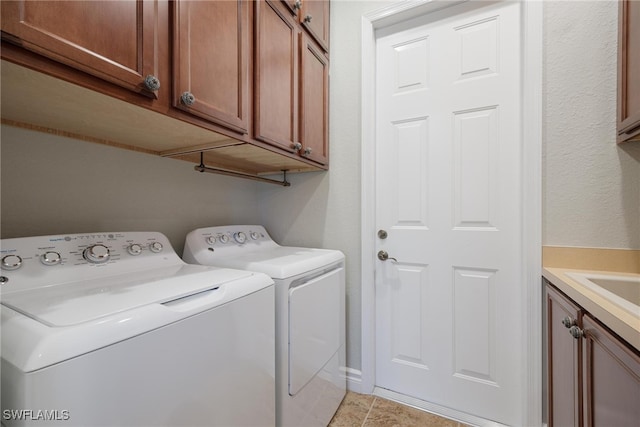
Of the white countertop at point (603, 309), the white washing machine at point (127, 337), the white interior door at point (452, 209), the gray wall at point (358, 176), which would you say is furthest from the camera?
the white interior door at point (452, 209)

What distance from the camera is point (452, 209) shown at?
1614 millimetres

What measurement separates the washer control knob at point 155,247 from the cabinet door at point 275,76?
2.16 ft

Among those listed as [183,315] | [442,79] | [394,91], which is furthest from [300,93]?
[183,315]

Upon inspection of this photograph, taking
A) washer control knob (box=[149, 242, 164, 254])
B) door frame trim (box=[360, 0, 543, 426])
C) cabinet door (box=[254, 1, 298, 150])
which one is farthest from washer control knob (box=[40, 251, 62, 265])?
door frame trim (box=[360, 0, 543, 426])

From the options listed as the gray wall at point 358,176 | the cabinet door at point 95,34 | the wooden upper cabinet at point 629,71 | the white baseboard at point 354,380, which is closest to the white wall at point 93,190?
the gray wall at point 358,176

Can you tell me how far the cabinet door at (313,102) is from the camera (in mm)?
1588

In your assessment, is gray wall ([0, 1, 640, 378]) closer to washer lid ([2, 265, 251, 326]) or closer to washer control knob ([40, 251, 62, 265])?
washer control knob ([40, 251, 62, 265])

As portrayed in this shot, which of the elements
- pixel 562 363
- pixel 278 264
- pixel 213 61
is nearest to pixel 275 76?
pixel 213 61

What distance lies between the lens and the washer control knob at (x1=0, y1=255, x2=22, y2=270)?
0.82 meters

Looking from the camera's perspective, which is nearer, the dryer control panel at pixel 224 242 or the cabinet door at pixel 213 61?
the cabinet door at pixel 213 61

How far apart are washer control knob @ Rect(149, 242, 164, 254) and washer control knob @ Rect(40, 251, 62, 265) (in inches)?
12.1

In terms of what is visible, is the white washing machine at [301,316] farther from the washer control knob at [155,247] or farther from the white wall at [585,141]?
the white wall at [585,141]

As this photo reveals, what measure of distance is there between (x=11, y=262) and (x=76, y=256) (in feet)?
0.52

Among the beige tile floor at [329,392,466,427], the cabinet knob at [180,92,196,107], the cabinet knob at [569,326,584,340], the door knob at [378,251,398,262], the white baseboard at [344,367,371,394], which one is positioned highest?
the cabinet knob at [180,92,196,107]
